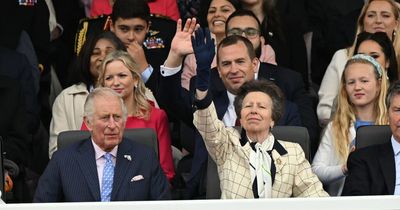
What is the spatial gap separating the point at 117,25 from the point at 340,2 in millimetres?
2291

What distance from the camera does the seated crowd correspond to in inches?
296

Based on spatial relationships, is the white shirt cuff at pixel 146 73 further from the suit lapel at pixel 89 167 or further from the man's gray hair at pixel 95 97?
the suit lapel at pixel 89 167

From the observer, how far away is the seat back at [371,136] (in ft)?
26.2

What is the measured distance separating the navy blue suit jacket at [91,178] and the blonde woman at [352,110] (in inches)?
50.0

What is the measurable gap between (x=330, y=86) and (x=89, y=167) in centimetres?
264

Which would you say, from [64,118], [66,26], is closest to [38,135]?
[64,118]

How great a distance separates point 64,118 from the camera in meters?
8.87

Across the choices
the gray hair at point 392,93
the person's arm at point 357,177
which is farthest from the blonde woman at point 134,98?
the gray hair at point 392,93

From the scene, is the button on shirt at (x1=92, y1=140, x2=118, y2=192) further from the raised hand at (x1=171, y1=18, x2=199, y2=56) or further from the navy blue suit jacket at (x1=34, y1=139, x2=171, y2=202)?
the raised hand at (x1=171, y1=18, x2=199, y2=56)

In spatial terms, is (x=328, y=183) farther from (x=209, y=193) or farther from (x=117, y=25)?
(x=117, y=25)

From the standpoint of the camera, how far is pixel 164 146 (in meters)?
8.53

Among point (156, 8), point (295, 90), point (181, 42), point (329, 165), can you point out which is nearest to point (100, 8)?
point (156, 8)

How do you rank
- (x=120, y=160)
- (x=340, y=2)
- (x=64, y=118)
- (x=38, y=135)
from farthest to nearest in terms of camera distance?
(x=340, y=2), (x=38, y=135), (x=64, y=118), (x=120, y=160)

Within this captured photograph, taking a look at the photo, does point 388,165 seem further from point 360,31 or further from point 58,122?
point 58,122
